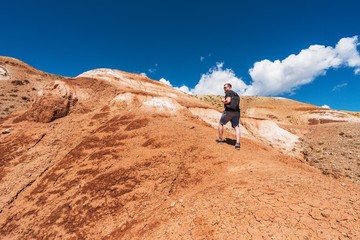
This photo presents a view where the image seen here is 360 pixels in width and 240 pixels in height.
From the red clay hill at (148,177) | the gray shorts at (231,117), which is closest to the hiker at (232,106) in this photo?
the gray shorts at (231,117)

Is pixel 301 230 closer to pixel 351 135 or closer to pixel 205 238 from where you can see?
pixel 205 238

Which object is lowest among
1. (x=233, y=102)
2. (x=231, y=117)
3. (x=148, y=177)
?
(x=148, y=177)

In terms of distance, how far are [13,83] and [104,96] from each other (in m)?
39.2

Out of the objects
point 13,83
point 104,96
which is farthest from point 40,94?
point 13,83

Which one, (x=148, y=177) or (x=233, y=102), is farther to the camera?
(x=233, y=102)

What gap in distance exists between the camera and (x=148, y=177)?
984cm

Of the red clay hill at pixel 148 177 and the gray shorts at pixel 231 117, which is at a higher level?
the gray shorts at pixel 231 117

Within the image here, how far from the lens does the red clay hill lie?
18.7 ft

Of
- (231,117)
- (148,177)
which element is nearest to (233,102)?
(231,117)

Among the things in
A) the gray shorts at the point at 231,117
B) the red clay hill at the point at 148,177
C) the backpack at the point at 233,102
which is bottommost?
the red clay hill at the point at 148,177

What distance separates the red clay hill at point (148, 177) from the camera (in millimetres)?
5695

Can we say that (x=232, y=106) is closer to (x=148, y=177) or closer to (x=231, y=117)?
(x=231, y=117)

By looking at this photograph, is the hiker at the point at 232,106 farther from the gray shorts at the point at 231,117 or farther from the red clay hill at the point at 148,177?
the red clay hill at the point at 148,177

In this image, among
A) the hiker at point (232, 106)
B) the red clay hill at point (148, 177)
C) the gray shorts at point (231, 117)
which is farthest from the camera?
the gray shorts at point (231, 117)
